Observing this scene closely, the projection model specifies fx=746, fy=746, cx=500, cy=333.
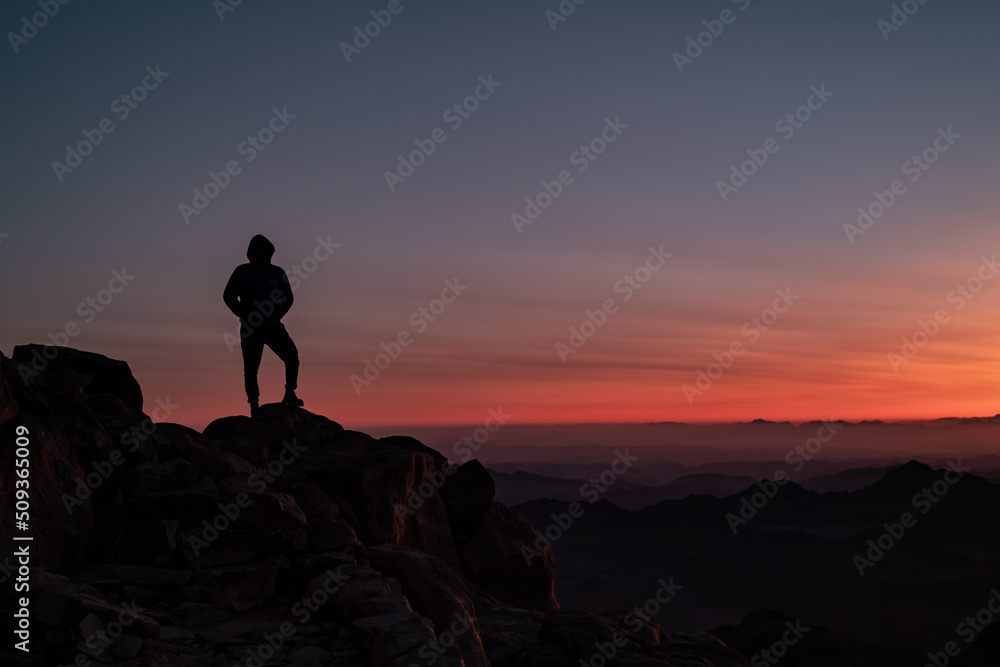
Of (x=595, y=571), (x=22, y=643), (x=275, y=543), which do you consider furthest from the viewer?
(x=595, y=571)

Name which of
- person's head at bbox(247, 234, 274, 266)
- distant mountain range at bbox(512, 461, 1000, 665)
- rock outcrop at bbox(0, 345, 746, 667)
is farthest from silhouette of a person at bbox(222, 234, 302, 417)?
distant mountain range at bbox(512, 461, 1000, 665)

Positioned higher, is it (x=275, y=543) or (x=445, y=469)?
(x=445, y=469)

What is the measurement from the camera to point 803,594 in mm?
145875

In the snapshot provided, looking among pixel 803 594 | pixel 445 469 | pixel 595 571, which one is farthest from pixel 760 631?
pixel 595 571

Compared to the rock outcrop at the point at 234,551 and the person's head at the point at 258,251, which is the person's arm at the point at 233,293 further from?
the rock outcrop at the point at 234,551

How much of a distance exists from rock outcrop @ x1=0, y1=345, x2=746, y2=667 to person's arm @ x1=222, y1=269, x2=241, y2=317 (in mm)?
2457

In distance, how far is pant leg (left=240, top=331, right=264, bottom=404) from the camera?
1554cm

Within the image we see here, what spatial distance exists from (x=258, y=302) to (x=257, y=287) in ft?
0.99

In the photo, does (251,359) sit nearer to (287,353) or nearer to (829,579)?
(287,353)

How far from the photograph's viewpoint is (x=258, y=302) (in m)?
15.0

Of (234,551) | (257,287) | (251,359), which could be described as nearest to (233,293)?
(257,287)

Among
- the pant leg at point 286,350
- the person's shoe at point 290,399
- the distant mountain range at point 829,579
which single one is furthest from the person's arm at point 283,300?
the distant mountain range at point 829,579

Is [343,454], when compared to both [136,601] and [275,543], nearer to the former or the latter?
[275,543]

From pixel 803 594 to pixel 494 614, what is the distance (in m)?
150
